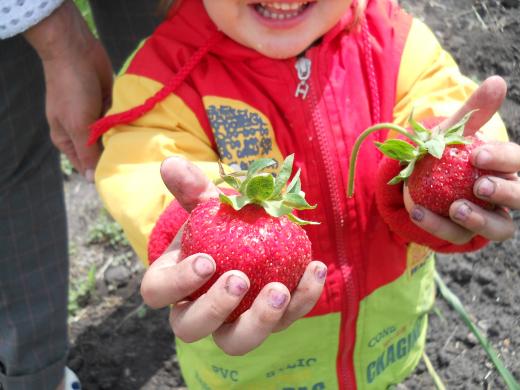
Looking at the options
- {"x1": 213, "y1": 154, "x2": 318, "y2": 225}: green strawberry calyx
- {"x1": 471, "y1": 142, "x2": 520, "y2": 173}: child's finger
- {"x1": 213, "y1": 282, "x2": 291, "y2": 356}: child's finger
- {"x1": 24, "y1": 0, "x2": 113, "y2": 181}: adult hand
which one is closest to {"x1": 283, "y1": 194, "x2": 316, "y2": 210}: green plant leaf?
{"x1": 213, "y1": 154, "x2": 318, "y2": 225}: green strawberry calyx

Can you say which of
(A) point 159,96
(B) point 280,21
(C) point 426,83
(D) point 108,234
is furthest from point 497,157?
(D) point 108,234

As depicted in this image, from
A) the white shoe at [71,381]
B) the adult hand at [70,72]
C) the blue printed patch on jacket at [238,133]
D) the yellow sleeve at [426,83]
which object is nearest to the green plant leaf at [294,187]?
the blue printed patch on jacket at [238,133]

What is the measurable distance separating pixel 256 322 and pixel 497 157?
466 millimetres

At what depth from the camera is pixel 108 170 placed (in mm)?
1315

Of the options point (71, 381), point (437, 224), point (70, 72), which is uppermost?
point (70, 72)

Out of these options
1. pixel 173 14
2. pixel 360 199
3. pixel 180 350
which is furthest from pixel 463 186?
pixel 180 350

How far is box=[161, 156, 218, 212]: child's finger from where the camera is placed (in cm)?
102

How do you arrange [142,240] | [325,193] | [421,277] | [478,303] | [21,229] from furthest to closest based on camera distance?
[478,303] < [21,229] < [421,277] < [325,193] < [142,240]

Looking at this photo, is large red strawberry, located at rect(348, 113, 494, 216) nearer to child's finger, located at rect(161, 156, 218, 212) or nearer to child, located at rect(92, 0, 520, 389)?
child, located at rect(92, 0, 520, 389)

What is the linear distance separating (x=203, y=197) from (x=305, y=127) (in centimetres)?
36

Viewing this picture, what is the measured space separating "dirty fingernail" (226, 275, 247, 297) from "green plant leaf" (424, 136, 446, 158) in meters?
0.41

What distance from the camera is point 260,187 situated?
945 mm

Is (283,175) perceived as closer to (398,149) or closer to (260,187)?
(260,187)

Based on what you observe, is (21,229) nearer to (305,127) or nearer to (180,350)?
(180,350)
